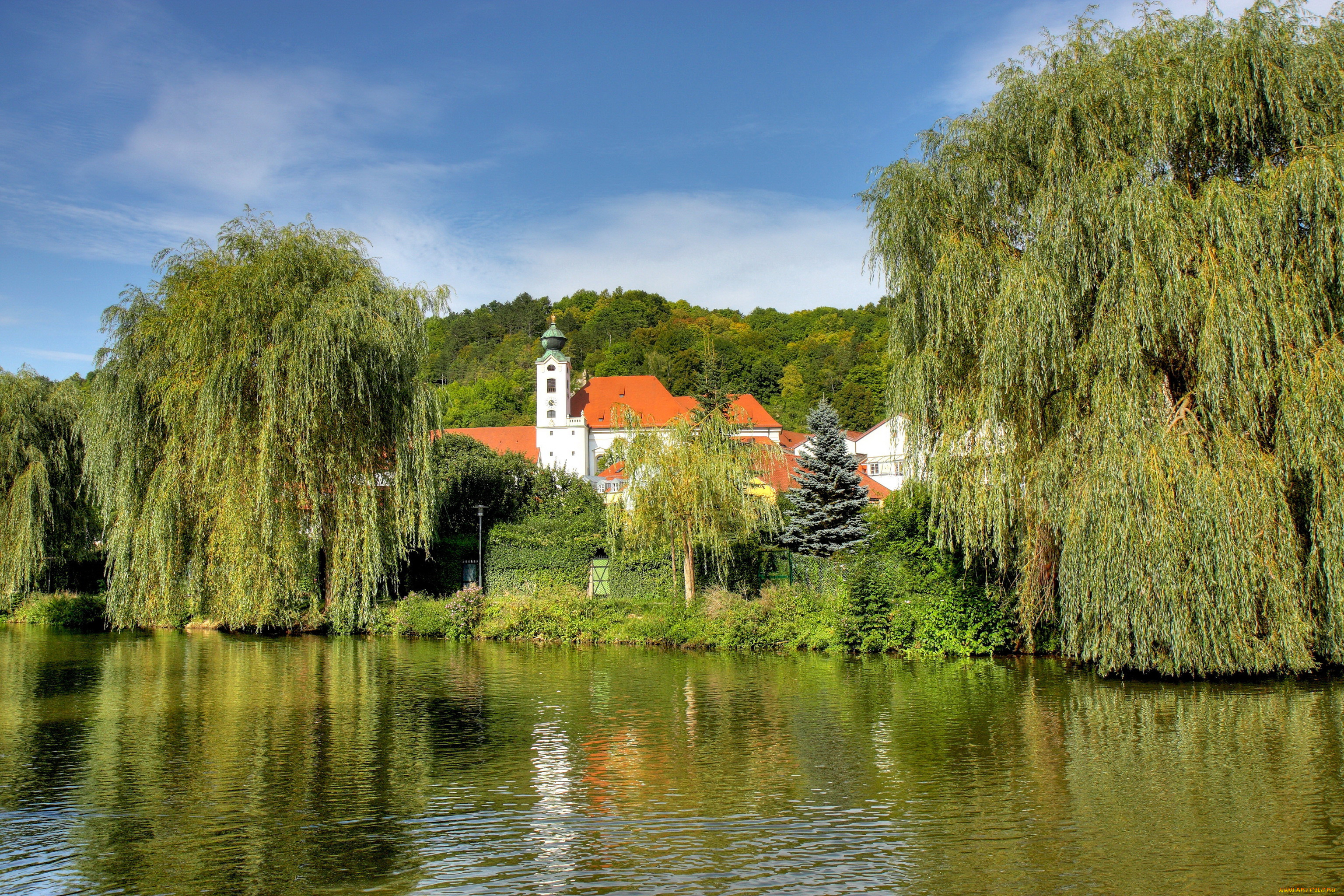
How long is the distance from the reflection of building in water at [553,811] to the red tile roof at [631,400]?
57.8 m

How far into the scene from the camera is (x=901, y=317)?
17.0 m

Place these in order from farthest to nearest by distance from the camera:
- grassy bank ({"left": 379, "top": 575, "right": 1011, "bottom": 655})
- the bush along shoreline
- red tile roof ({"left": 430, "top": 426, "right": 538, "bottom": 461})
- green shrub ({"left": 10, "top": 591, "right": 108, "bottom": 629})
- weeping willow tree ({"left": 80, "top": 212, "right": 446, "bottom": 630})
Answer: red tile roof ({"left": 430, "top": 426, "right": 538, "bottom": 461}) < green shrub ({"left": 10, "top": 591, "right": 108, "bottom": 629}) < weeping willow tree ({"left": 80, "top": 212, "right": 446, "bottom": 630}) < the bush along shoreline < grassy bank ({"left": 379, "top": 575, "right": 1011, "bottom": 655})

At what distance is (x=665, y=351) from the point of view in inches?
4023

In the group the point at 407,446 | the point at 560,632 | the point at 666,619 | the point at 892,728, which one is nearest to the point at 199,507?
the point at 407,446

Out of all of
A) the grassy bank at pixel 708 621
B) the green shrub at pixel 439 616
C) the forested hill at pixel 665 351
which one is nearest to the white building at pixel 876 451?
the forested hill at pixel 665 351

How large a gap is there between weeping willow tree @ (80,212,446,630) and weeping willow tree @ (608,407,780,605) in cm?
544

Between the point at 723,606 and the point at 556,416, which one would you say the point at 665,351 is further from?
the point at 723,606

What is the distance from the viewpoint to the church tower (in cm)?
6850

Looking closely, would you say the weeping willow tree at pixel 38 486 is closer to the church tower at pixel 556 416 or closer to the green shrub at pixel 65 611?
the green shrub at pixel 65 611

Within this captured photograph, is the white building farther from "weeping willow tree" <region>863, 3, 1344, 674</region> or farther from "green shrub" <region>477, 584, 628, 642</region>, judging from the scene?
"weeping willow tree" <region>863, 3, 1344, 674</region>

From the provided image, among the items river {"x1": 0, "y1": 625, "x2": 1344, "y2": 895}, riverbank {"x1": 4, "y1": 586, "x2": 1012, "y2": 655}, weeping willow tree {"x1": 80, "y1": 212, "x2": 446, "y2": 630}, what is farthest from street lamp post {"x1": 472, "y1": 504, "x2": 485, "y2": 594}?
river {"x1": 0, "y1": 625, "x2": 1344, "y2": 895}

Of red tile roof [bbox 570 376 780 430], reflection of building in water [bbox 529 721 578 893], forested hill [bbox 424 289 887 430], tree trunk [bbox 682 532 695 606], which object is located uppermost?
forested hill [bbox 424 289 887 430]

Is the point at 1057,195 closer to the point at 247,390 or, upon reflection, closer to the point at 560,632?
the point at 560,632

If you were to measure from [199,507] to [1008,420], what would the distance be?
18.3m
